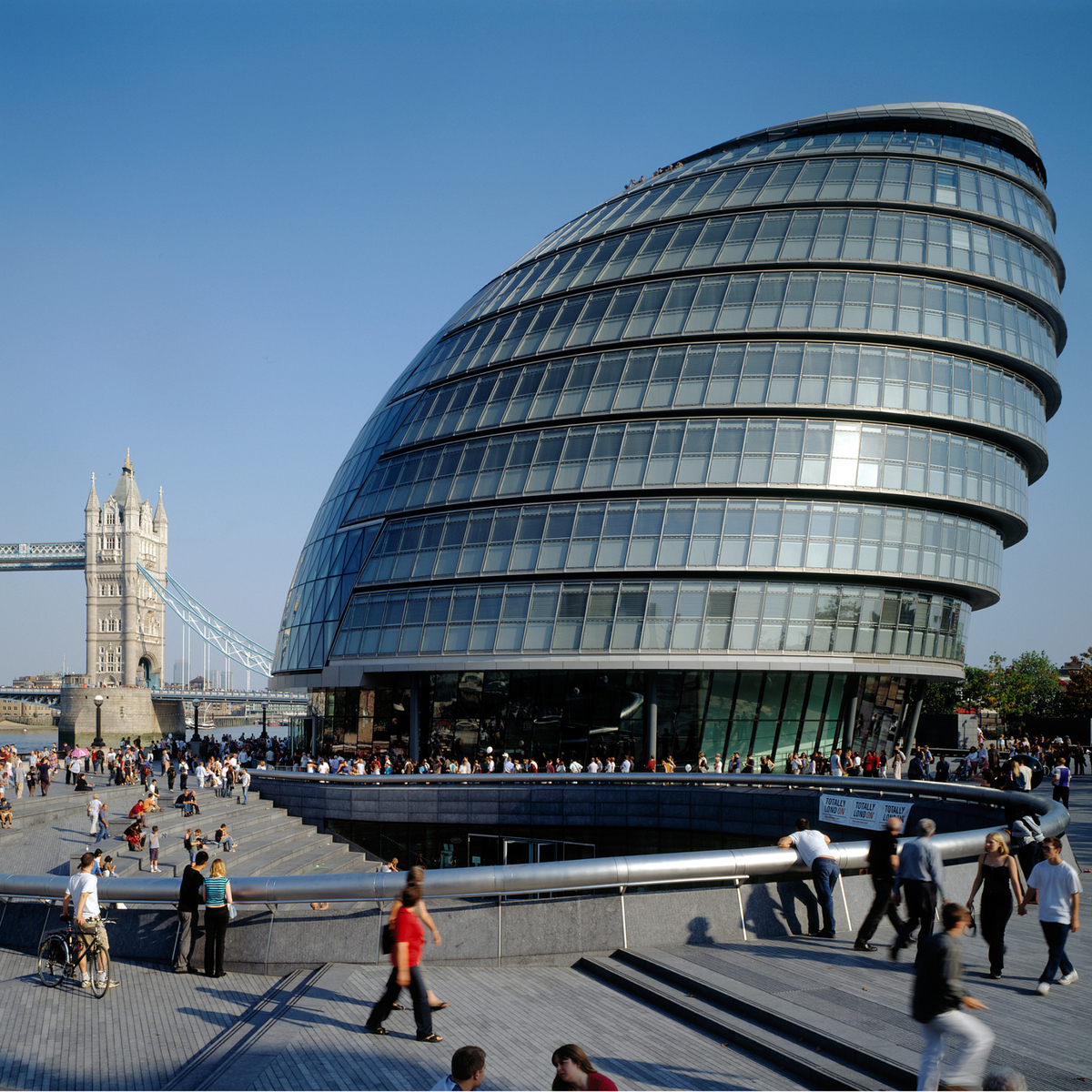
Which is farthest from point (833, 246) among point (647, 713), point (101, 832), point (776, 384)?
point (101, 832)

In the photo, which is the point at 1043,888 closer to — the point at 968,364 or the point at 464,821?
the point at 464,821

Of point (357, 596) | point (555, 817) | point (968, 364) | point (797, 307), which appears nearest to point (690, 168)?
point (797, 307)

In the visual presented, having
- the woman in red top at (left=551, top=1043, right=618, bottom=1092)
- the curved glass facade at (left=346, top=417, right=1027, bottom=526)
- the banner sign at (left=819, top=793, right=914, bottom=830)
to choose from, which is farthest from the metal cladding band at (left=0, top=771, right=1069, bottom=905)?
the curved glass facade at (left=346, top=417, right=1027, bottom=526)

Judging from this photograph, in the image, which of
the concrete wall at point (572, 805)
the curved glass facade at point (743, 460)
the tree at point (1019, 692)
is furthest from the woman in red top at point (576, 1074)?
the tree at point (1019, 692)

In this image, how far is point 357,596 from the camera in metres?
49.4

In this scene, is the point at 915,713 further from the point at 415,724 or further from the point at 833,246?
the point at 415,724

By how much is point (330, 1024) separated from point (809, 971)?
5614 millimetres

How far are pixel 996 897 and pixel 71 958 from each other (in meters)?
11.4

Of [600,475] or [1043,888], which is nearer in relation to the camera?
[1043,888]

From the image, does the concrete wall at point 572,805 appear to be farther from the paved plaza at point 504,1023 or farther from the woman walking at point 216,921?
the woman walking at point 216,921

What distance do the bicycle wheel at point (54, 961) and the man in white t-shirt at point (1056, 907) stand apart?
38.8 feet

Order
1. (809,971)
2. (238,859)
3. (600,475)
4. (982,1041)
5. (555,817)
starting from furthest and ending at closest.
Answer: (600,475), (555,817), (238,859), (809,971), (982,1041)

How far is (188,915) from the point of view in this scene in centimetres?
1280

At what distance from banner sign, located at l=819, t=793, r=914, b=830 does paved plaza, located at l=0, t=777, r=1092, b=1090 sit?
10.5 meters
